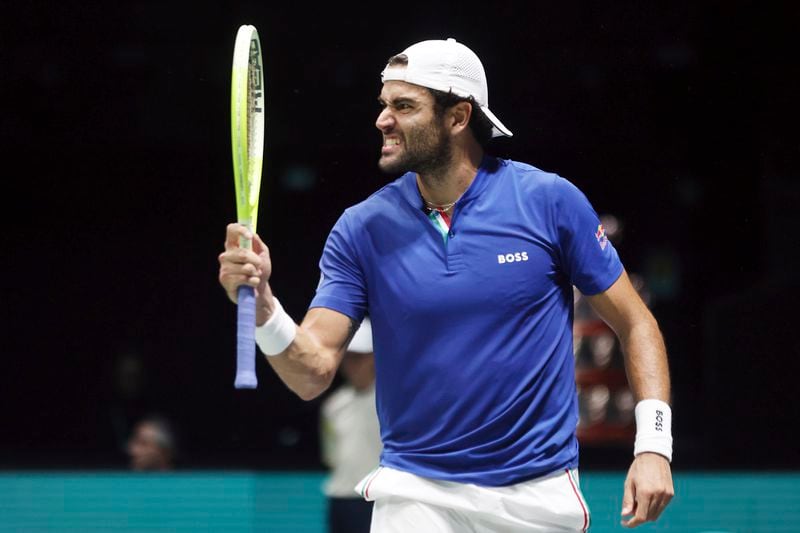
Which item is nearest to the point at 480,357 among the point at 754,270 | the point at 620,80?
the point at 620,80

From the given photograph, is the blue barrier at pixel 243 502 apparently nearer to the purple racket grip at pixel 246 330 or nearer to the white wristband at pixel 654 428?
the white wristband at pixel 654 428

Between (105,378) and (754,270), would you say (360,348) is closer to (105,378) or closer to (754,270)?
(754,270)

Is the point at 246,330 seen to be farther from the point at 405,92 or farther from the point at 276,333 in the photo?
the point at 405,92

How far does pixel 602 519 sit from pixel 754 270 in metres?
2.79

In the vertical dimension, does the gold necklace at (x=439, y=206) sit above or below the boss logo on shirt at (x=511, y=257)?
above

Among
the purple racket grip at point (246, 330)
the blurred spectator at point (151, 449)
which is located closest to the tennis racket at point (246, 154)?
the purple racket grip at point (246, 330)

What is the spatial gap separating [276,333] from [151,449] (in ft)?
14.9

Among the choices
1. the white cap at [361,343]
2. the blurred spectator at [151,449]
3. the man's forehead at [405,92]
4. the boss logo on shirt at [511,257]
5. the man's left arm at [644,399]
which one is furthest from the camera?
the blurred spectator at [151,449]

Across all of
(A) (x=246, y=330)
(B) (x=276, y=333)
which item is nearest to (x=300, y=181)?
(B) (x=276, y=333)

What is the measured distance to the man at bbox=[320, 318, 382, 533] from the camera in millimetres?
5543

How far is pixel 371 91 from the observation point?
6273mm

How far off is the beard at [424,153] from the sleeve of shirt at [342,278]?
0.62 ft

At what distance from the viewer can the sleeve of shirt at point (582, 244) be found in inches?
124

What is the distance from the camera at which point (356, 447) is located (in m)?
5.58
